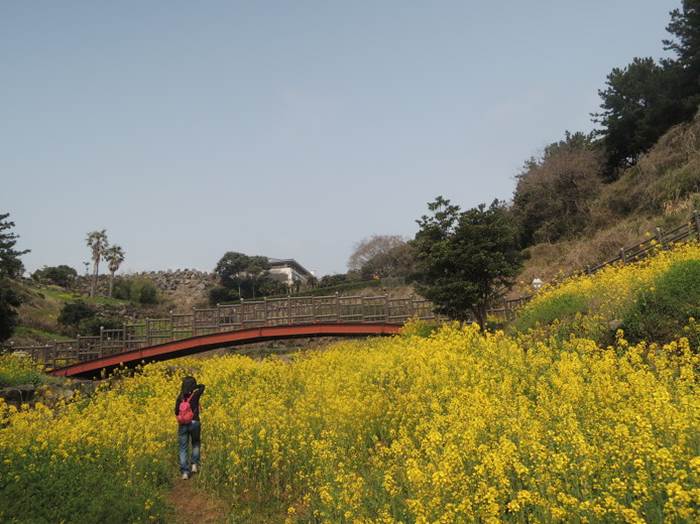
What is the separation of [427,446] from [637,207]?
27.9 m

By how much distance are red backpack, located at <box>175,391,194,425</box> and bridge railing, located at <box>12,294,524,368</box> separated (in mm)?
14280

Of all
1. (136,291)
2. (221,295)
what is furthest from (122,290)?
(221,295)

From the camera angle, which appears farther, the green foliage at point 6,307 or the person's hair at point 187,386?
the green foliage at point 6,307

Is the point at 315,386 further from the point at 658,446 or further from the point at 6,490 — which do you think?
the point at 658,446

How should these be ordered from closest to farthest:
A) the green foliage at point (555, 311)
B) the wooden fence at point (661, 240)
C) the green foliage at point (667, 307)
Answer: the green foliage at point (667, 307) → the green foliage at point (555, 311) → the wooden fence at point (661, 240)

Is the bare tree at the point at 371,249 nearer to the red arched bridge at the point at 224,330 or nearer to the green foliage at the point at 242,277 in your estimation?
the green foliage at the point at 242,277

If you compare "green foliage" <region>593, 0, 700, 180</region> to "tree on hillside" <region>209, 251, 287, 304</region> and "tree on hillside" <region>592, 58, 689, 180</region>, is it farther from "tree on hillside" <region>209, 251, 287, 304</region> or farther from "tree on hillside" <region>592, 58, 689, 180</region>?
"tree on hillside" <region>209, 251, 287, 304</region>

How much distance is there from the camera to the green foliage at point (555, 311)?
43.7ft

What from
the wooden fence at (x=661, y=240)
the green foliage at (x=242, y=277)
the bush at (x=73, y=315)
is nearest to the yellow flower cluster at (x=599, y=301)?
the wooden fence at (x=661, y=240)

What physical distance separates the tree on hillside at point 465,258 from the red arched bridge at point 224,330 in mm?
4529

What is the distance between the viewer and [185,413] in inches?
372

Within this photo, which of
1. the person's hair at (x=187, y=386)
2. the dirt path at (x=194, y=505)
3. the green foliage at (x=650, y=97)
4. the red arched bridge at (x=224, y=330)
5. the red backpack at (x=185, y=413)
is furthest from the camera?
the green foliage at (x=650, y=97)

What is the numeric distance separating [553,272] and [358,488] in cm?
2470

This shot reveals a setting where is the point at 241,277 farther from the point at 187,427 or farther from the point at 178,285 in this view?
the point at 187,427
